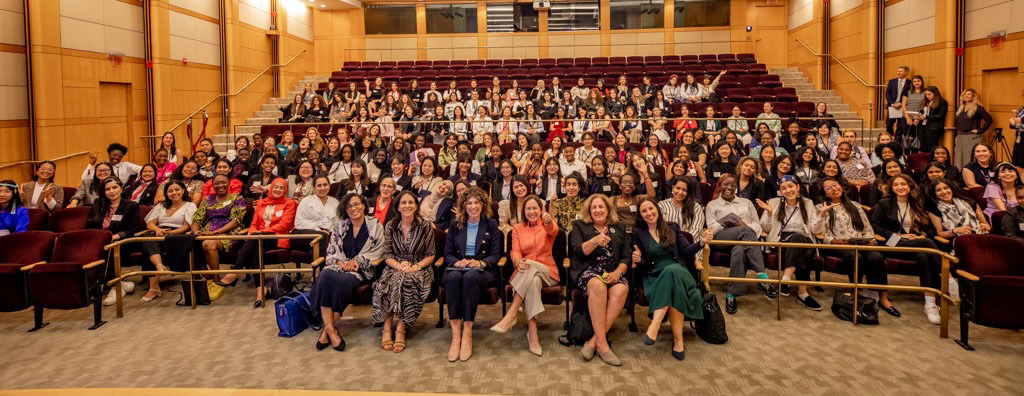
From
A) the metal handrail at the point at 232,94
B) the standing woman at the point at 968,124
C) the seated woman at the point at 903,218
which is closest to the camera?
the seated woman at the point at 903,218

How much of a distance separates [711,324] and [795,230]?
57.0 inches

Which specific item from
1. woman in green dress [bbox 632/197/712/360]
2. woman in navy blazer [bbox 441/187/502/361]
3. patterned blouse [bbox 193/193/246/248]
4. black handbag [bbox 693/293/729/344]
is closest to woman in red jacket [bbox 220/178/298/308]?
patterned blouse [bbox 193/193/246/248]

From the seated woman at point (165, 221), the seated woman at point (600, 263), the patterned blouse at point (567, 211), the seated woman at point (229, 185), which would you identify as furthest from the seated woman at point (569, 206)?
the seated woman at point (165, 221)

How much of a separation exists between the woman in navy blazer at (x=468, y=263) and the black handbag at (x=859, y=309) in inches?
96.8

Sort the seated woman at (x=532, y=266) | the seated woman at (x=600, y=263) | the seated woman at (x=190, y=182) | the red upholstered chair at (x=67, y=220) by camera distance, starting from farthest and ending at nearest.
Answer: the seated woman at (x=190, y=182) < the red upholstered chair at (x=67, y=220) < the seated woman at (x=532, y=266) < the seated woman at (x=600, y=263)

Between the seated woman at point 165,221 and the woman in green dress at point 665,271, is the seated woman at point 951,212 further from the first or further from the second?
the seated woman at point 165,221

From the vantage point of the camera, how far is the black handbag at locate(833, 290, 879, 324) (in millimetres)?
4191

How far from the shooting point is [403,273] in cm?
408

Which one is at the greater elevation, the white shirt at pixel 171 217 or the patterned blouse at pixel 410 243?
the white shirt at pixel 171 217

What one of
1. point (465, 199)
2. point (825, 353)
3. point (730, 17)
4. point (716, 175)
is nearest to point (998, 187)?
point (716, 175)

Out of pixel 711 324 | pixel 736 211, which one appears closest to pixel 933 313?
pixel 736 211

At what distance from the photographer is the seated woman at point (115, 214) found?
527cm

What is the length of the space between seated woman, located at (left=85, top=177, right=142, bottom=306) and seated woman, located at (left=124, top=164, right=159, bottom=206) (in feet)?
1.73

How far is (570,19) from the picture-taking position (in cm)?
1562
